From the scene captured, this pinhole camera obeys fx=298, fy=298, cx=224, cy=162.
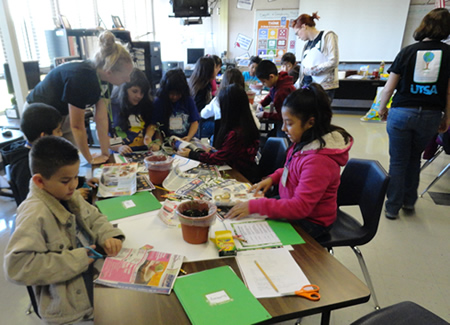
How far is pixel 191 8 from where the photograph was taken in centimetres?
549

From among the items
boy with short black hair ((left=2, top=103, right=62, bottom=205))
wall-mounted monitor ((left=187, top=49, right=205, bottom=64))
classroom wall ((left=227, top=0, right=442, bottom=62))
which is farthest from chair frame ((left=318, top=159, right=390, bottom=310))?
classroom wall ((left=227, top=0, right=442, bottom=62))

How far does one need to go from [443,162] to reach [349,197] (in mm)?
3087

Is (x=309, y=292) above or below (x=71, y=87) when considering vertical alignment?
below

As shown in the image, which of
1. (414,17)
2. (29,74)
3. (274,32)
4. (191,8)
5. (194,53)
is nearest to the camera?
(29,74)

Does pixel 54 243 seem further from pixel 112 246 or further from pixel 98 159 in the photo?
pixel 98 159

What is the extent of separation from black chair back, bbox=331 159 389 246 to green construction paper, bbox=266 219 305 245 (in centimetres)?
53

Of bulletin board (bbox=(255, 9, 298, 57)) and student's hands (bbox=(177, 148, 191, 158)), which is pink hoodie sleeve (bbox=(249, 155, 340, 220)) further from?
bulletin board (bbox=(255, 9, 298, 57))

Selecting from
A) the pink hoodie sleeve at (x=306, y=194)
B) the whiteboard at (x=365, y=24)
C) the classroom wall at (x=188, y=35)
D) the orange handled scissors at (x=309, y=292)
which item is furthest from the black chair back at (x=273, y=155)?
the classroom wall at (x=188, y=35)

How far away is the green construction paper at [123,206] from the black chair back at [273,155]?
877 millimetres

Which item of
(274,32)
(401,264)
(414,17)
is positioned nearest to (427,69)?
(401,264)

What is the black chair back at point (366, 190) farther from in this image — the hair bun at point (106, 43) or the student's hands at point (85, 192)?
the hair bun at point (106, 43)

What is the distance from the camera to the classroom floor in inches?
63.6

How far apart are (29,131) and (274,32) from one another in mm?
6696

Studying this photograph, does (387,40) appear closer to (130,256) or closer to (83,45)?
(83,45)
